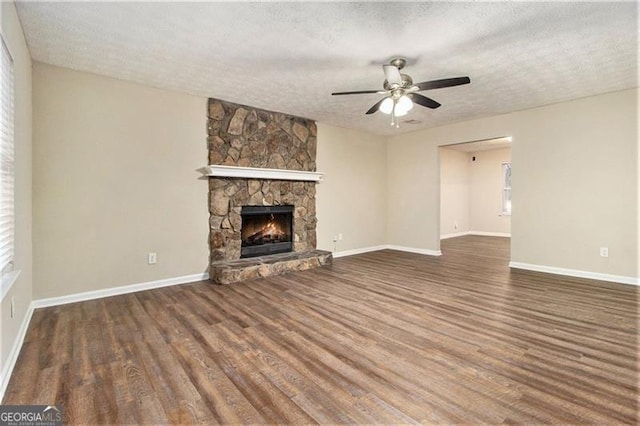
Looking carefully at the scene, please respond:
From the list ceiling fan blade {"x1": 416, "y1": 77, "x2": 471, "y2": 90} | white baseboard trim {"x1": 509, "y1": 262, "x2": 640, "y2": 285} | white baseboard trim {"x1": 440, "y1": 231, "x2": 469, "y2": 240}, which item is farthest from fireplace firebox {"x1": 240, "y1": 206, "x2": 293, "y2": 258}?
white baseboard trim {"x1": 440, "y1": 231, "x2": 469, "y2": 240}

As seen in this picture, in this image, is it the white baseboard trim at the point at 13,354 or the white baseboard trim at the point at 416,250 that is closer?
the white baseboard trim at the point at 13,354

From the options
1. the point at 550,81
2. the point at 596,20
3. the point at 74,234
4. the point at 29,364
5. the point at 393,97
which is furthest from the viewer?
the point at 550,81

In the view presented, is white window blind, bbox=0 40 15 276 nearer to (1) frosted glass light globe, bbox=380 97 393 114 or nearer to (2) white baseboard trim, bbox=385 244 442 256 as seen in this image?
(1) frosted glass light globe, bbox=380 97 393 114

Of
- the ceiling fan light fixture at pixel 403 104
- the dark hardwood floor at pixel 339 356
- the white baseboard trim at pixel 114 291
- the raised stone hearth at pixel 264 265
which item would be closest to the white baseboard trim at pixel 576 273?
the dark hardwood floor at pixel 339 356

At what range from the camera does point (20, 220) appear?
2658mm

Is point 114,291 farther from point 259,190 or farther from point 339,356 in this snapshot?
point 339,356

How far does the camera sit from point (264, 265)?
452 cm

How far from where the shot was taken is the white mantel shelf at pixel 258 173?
14.3 ft

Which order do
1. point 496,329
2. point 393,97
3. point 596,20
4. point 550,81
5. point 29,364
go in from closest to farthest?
point 29,364, point 596,20, point 496,329, point 393,97, point 550,81

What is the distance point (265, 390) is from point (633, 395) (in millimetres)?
2082

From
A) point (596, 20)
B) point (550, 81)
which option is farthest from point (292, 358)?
point (550, 81)

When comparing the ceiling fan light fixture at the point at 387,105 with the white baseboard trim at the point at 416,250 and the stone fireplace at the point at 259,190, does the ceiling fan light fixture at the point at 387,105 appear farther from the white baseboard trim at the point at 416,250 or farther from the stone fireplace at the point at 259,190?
the white baseboard trim at the point at 416,250

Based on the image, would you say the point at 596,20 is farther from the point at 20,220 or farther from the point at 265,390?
the point at 20,220

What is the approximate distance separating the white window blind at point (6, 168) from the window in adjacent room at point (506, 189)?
998 cm
